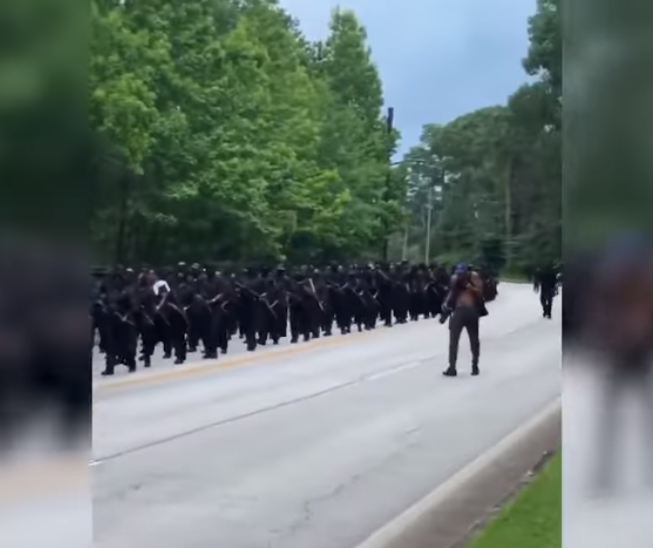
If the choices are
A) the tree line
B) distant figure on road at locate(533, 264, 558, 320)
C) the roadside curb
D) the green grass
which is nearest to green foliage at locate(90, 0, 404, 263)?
the tree line

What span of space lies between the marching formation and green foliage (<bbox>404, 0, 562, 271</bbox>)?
0.15 meters

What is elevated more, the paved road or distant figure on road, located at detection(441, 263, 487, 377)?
distant figure on road, located at detection(441, 263, 487, 377)

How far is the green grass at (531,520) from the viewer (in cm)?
398

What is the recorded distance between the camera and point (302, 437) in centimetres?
455

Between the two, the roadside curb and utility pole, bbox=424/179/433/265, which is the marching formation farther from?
the roadside curb

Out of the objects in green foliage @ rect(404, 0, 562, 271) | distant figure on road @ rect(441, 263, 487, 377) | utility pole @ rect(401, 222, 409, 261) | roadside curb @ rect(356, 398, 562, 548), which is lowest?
roadside curb @ rect(356, 398, 562, 548)

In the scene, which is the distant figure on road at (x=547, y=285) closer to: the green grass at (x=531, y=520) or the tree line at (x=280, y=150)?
the tree line at (x=280, y=150)

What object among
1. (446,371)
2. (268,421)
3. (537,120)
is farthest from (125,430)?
(537,120)

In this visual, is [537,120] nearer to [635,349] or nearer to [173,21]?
[635,349]

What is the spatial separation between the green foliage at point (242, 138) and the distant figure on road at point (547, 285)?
756 millimetres

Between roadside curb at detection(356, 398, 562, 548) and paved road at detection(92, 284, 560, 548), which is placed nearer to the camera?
paved road at detection(92, 284, 560, 548)

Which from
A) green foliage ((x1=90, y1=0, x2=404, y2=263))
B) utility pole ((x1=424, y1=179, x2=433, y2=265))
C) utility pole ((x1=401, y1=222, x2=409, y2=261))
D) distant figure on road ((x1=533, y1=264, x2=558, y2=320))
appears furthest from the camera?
utility pole ((x1=401, y1=222, x2=409, y2=261))

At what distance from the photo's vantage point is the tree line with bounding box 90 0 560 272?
12.1ft

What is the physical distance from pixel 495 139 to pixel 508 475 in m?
1.65
